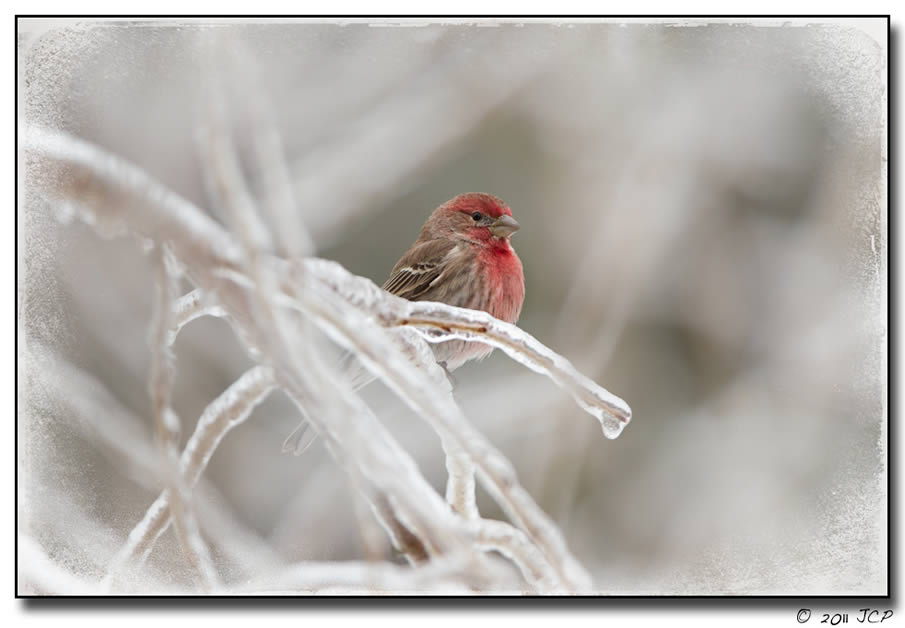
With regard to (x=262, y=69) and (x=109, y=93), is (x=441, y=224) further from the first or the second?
(x=109, y=93)

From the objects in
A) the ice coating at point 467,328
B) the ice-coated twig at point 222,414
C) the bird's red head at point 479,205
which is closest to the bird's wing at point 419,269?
the bird's red head at point 479,205

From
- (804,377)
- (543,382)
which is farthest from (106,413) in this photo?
(804,377)

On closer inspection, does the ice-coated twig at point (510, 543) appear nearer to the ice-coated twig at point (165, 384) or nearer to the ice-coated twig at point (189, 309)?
the ice-coated twig at point (165, 384)

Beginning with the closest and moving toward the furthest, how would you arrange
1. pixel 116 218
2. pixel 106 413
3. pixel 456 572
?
pixel 456 572 → pixel 116 218 → pixel 106 413

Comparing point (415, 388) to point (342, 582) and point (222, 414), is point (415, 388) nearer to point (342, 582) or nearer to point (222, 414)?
point (222, 414)

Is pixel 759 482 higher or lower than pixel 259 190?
lower

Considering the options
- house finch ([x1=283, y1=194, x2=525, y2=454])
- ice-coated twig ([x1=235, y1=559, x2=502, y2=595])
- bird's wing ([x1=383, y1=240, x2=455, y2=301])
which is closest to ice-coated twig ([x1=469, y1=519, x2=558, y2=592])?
ice-coated twig ([x1=235, y1=559, x2=502, y2=595])

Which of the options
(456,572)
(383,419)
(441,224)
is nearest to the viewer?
(456,572)
